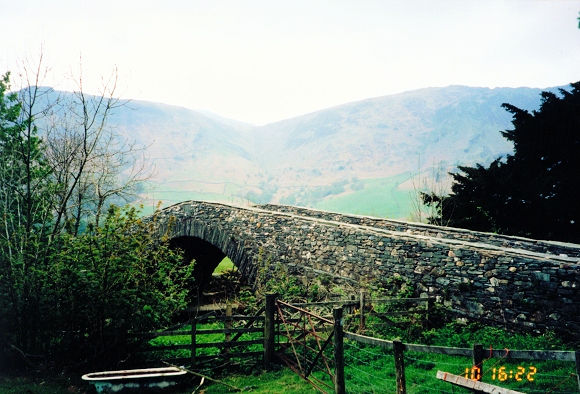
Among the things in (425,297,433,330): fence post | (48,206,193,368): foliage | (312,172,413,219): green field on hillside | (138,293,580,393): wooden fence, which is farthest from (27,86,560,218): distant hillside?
(48,206,193,368): foliage

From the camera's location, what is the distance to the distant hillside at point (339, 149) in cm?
10981

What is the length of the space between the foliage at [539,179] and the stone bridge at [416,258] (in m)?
2.33

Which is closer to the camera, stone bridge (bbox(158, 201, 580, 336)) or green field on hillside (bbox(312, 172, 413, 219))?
stone bridge (bbox(158, 201, 580, 336))

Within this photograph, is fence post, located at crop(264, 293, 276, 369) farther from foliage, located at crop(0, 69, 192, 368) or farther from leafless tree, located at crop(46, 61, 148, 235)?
leafless tree, located at crop(46, 61, 148, 235)

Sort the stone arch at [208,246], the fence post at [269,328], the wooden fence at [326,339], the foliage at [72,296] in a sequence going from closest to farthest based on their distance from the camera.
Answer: the wooden fence at [326,339], the foliage at [72,296], the fence post at [269,328], the stone arch at [208,246]

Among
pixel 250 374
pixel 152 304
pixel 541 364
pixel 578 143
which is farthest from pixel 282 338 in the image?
pixel 578 143

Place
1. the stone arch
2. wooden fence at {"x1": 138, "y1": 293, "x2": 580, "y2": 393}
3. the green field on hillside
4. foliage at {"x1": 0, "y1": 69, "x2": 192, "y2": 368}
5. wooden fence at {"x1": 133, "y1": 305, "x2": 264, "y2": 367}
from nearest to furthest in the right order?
wooden fence at {"x1": 138, "y1": 293, "x2": 580, "y2": 393} < foliage at {"x1": 0, "y1": 69, "x2": 192, "y2": 368} < wooden fence at {"x1": 133, "y1": 305, "x2": 264, "y2": 367} < the stone arch < the green field on hillside

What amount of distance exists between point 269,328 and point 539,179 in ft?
34.7

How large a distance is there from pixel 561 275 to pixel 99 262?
29.5 ft

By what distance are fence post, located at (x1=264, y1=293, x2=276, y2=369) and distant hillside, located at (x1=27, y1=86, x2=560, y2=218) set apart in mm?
66460

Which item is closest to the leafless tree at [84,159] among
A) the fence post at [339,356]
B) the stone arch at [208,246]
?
the stone arch at [208,246]

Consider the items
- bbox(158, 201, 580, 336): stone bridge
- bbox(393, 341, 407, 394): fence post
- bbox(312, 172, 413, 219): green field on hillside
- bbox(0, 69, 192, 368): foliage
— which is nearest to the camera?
bbox(393, 341, 407, 394): fence post

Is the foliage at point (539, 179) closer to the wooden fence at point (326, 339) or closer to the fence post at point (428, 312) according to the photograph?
the fence post at point (428, 312)

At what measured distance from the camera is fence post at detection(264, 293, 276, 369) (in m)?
8.16
